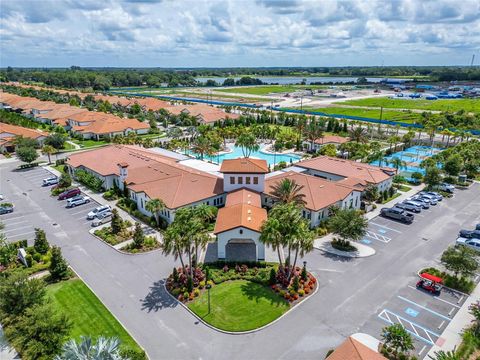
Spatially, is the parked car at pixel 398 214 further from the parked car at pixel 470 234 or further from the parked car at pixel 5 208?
the parked car at pixel 5 208

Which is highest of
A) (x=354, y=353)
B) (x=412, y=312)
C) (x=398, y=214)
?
(x=354, y=353)

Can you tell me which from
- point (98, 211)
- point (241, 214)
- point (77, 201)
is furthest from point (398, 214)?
point (77, 201)

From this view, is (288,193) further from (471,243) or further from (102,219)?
(102,219)

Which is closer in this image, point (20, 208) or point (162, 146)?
point (20, 208)

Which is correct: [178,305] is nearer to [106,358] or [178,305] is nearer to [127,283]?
[127,283]

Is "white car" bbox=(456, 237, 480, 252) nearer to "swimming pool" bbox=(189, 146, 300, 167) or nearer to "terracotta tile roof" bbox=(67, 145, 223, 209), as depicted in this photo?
"terracotta tile roof" bbox=(67, 145, 223, 209)

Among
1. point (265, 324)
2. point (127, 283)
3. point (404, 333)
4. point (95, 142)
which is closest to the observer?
point (404, 333)

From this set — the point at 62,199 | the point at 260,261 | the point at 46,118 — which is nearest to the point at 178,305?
the point at 260,261
